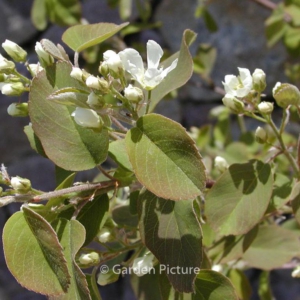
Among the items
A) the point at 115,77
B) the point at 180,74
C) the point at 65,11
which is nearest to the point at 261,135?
the point at 180,74

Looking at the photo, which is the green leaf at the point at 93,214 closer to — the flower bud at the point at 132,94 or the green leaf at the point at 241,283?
the flower bud at the point at 132,94

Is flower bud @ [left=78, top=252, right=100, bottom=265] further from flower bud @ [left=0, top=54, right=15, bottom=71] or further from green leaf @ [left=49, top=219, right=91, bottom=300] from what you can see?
flower bud @ [left=0, top=54, right=15, bottom=71]

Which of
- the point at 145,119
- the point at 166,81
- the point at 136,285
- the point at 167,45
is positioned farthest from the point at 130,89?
the point at 167,45

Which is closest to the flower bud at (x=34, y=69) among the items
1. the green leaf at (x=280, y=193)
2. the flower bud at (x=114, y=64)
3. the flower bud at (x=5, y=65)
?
the flower bud at (x=5, y=65)


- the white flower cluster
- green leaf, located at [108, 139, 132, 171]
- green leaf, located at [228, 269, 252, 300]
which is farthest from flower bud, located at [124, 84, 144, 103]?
green leaf, located at [228, 269, 252, 300]

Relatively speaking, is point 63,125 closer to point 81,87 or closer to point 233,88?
point 81,87

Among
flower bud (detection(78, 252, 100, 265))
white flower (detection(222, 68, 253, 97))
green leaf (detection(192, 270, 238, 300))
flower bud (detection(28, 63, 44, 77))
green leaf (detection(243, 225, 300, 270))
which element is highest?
flower bud (detection(28, 63, 44, 77))
